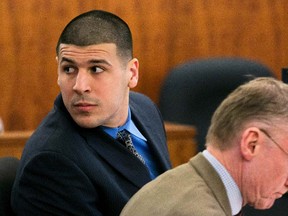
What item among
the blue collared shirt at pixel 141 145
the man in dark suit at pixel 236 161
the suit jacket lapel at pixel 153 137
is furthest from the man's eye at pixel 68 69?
the man in dark suit at pixel 236 161

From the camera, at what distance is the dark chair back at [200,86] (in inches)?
150

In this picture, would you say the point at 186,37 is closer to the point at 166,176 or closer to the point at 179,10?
the point at 179,10

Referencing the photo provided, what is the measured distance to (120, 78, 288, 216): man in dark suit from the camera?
5.25ft

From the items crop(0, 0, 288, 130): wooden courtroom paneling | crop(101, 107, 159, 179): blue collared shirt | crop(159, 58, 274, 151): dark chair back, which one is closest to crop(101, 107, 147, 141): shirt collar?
crop(101, 107, 159, 179): blue collared shirt

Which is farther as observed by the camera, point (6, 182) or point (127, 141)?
point (127, 141)

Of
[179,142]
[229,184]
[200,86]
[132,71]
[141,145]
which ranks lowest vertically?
[179,142]

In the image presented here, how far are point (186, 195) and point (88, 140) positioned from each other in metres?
0.66

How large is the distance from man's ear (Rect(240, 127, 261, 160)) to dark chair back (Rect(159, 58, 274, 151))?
2.16 meters

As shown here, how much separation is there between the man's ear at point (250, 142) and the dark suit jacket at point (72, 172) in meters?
0.57

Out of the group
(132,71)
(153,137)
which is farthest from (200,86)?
(132,71)

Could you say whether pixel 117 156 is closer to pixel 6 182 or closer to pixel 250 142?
pixel 6 182

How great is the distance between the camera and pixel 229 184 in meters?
1.64

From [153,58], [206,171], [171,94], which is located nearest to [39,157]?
[206,171]

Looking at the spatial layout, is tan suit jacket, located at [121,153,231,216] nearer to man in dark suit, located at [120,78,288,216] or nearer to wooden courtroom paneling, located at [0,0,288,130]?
man in dark suit, located at [120,78,288,216]
